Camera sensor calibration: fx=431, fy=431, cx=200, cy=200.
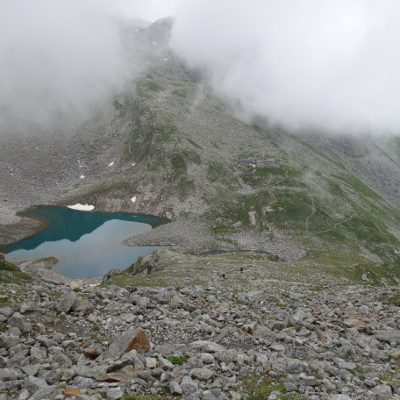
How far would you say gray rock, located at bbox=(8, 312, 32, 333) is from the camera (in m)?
20.1

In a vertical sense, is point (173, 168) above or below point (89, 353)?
above

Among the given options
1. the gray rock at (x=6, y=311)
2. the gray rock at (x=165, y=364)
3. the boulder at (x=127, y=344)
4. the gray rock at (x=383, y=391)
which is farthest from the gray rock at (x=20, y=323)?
the gray rock at (x=383, y=391)

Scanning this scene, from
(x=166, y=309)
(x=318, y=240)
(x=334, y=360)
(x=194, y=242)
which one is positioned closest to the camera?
(x=334, y=360)

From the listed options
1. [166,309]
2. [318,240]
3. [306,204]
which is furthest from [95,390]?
[306,204]

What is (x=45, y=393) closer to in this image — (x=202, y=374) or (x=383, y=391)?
(x=202, y=374)

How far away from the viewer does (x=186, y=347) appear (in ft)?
67.3

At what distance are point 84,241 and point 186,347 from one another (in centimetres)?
12445

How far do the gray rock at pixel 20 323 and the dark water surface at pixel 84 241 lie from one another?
88.0 m

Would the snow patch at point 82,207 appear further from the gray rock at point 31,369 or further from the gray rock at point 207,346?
the gray rock at point 31,369

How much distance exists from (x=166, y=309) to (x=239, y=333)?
5.44 metres

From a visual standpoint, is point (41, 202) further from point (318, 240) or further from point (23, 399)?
point (23, 399)

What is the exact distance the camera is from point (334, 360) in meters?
20.6

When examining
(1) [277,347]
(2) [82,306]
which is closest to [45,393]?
(2) [82,306]

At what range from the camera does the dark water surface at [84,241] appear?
117 m
